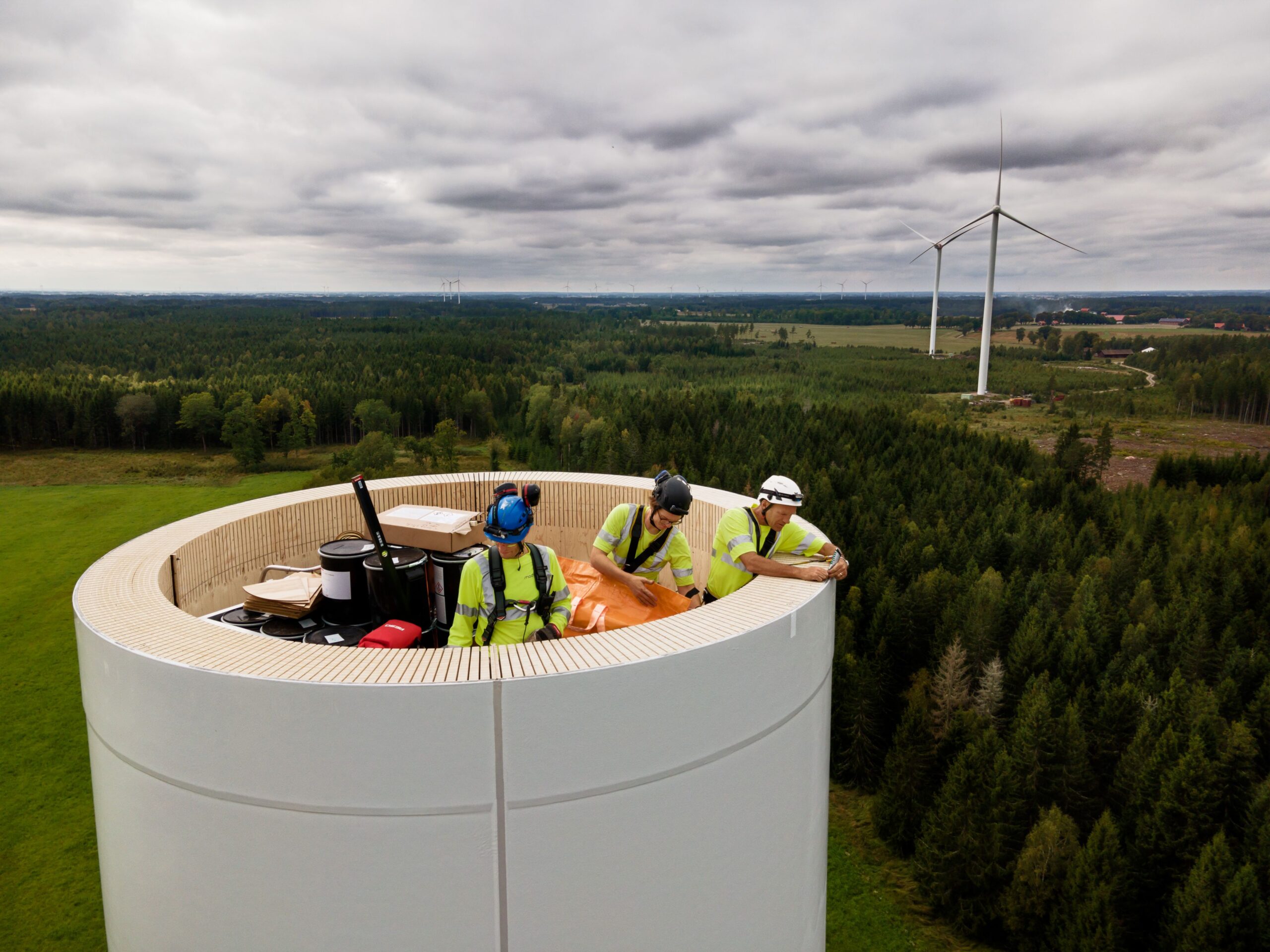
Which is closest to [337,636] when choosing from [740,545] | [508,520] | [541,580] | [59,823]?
[541,580]

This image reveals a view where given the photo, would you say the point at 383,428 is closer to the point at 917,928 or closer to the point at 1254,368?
the point at 917,928

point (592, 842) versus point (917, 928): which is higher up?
point (592, 842)

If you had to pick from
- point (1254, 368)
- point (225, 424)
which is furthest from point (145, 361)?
point (1254, 368)

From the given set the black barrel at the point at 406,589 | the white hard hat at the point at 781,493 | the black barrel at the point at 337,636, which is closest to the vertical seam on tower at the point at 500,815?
the black barrel at the point at 337,636

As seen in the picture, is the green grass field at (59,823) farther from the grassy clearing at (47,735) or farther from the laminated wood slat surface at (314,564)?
the laminated wood slat surface at (314,564)

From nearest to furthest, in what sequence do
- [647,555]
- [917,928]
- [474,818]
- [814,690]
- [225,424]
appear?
1. [474,818]
2. [814,690]
3. [647,555]
4. [917,928]
5. [225,424]

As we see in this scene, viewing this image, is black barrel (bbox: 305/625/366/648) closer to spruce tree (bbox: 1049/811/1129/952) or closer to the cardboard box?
the cardboard box

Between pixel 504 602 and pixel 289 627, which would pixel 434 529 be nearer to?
pixel 289 627
